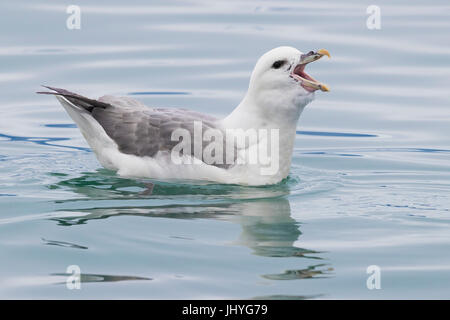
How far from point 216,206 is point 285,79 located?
4.24 feet

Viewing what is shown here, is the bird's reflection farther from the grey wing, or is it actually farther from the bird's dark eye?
the bird's dark eye

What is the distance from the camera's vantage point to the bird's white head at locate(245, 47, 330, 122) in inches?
370

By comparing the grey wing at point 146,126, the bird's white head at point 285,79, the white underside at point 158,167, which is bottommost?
the white underside at point 158,167

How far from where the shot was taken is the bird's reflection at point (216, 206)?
8.20 meters

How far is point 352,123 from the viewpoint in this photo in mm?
12953

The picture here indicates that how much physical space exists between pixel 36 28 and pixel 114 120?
22.7 ft

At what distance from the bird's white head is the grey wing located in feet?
1.86

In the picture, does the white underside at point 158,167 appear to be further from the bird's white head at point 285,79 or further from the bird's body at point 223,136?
the bird's white head at point 285,79

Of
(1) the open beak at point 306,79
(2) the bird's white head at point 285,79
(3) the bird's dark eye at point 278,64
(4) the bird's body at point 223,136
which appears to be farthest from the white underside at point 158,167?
(3) the bird's dark eye at point 278,64

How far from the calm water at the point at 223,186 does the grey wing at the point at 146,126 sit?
1.20 feet

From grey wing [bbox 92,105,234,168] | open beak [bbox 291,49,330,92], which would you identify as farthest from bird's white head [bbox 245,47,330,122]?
grey wing [bbox 92,105,234,168]

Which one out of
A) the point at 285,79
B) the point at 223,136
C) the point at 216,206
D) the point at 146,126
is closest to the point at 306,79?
the point at 285,79

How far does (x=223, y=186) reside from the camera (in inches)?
378
